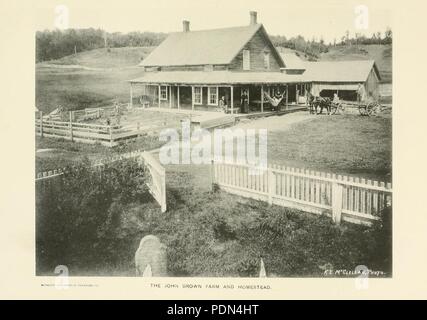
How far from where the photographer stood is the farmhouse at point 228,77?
27.9 feet

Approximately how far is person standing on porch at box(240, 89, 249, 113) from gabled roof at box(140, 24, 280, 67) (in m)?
0.86

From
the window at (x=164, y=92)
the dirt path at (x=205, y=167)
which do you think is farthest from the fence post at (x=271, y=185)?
the window at (x=164, y=92)

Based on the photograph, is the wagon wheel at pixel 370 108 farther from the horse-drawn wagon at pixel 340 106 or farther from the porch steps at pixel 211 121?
the porch steps at pixel 211 121

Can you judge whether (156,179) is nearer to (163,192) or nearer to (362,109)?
(163,192)

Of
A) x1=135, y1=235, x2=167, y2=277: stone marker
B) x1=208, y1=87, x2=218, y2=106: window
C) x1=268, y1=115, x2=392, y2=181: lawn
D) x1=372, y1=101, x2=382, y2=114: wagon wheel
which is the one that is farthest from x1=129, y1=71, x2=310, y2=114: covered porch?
x1=135, y1=235, x2=167, y2=277: stone marker

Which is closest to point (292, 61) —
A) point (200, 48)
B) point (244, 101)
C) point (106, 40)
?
point (244, 101)

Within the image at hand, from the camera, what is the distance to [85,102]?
23.9 feet

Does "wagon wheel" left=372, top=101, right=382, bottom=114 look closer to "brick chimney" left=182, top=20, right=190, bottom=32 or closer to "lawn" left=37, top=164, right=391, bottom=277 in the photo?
"lawn" left=37, top=164, right=391, bottom=277

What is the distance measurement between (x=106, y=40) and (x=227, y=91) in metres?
4.43

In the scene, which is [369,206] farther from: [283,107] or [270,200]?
[283,107]

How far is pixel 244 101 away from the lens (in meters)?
9.81

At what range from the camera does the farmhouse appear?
27.9 ft

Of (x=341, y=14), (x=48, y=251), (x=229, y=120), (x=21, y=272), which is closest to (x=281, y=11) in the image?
(x=341, y=14)

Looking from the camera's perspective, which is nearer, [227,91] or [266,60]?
[266,60]
